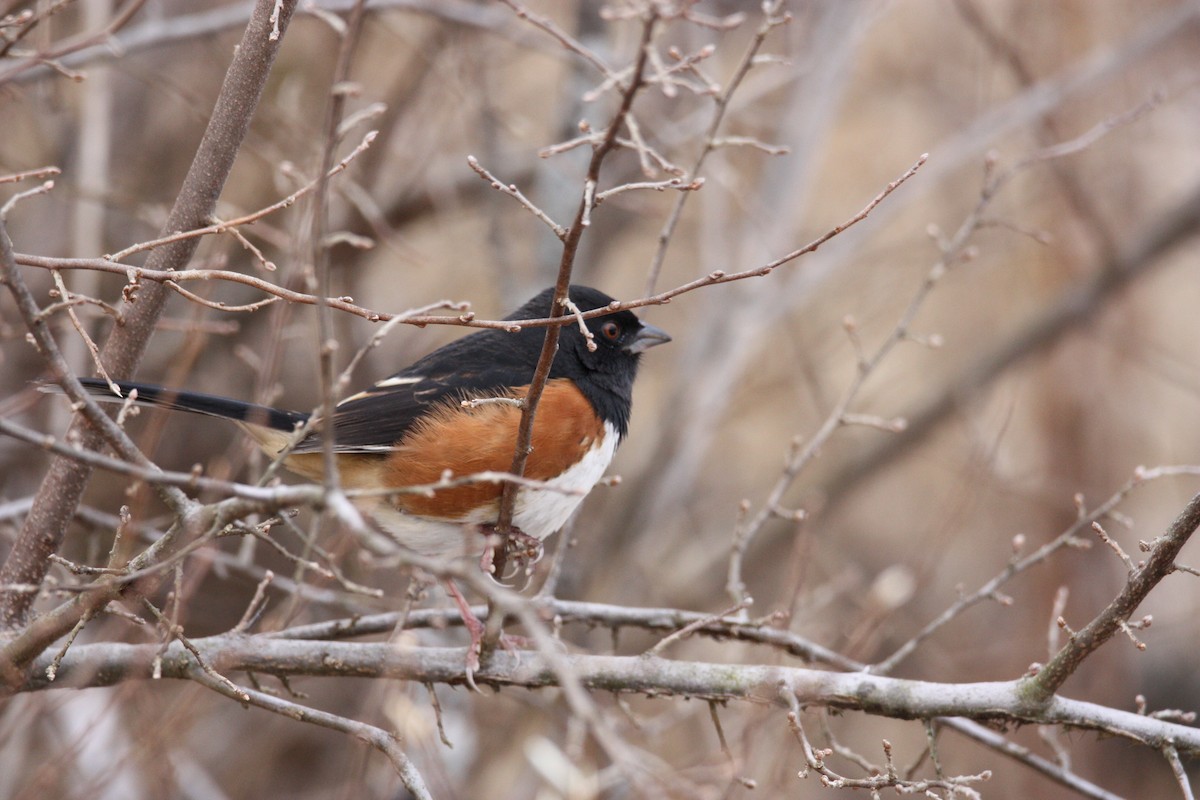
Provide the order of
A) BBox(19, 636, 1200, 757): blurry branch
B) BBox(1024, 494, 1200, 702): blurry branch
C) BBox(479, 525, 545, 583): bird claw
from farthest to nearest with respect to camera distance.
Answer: BBox(479, 525, 545, 583): bird claw, BBox(19, 636, 1200, 757): blurry branch, BBox(1024, 494, 1200, 702): blurry branch

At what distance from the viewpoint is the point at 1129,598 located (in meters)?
1.83

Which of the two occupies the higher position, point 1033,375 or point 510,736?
point 1033,375

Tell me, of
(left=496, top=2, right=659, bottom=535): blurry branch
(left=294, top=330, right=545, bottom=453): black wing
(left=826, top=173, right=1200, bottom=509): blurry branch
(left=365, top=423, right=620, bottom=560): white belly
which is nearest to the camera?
(left=496, top=2, right=659, bottom=535): blurry branch

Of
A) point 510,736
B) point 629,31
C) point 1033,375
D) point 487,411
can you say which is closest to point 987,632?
point 1033,375

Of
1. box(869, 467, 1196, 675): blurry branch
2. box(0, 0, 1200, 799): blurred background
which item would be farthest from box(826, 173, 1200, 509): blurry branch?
box(869, 467, 1196, 675): blurry branch

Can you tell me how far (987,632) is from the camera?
264 inches

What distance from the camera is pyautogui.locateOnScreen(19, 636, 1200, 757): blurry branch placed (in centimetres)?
213

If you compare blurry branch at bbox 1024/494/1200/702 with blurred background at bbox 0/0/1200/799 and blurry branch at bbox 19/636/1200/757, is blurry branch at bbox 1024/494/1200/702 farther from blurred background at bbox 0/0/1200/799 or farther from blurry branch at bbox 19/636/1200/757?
blurred background at bbox 0/0/1200/799

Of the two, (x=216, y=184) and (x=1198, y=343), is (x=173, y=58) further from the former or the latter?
(x=1198, y=343)

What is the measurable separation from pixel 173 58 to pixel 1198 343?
23.3 feet

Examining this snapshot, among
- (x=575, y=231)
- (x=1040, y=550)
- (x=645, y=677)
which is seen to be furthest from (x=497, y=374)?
(x=575, y=231)

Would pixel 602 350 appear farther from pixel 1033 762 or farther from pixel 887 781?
pixel 887 781

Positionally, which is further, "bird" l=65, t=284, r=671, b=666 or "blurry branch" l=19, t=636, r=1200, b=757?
"bird" l=65, t=284, r=671, b=666

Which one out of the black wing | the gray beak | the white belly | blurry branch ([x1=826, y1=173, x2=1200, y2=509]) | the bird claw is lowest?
the bird claw
